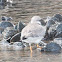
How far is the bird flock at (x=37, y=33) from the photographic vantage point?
10677mm

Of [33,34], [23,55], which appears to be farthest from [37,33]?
[23,55]

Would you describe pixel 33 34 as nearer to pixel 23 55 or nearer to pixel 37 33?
pixel 37 33

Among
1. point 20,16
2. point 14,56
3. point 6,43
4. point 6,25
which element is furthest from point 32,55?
point 20,16

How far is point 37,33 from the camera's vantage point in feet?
35.1

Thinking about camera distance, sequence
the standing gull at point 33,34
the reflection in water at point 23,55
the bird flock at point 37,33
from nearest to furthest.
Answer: the reflection in water at point 23,55 → the standing gull at point 33,34 → the bird flock at point 37,33

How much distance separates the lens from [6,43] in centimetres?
1244

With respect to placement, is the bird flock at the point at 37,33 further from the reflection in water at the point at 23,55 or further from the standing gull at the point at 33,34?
the reflection in water at the point at 23,55

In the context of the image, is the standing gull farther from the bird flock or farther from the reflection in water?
the reflection in water

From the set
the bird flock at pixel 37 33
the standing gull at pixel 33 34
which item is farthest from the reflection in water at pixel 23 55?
the standing gull at pixel 33 34

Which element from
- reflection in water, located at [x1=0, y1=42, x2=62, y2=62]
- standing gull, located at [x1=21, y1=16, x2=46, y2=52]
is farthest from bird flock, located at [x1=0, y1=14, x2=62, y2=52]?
reflection in water, located at [x1=0, y1=42, x2=62, y2=62]

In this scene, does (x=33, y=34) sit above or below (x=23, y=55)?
above

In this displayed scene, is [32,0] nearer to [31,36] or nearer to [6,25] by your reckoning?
[6,25]

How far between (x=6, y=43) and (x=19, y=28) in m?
1.27

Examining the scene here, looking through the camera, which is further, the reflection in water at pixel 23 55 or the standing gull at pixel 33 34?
the standing gull at pixel 33 34
